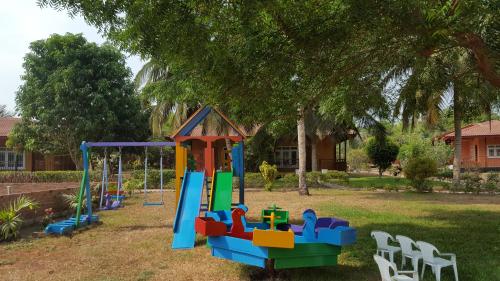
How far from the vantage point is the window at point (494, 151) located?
4178 cm

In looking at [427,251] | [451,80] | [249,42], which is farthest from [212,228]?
[451,80]

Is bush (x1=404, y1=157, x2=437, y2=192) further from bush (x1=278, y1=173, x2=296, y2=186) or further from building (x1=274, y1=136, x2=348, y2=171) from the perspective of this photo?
building (x1=274, y1=136, x2=348, y2=171)

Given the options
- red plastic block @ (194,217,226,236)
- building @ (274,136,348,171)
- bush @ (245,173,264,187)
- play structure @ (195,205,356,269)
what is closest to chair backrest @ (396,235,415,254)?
play structure @ (195,205,356,269)

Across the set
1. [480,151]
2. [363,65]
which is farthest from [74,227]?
[480,151]

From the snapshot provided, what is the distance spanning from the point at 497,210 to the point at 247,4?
13.2 meters

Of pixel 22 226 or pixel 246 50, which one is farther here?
pixel 22 226

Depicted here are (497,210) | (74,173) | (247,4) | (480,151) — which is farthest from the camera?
(480,151)

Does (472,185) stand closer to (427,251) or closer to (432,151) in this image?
(427,251)

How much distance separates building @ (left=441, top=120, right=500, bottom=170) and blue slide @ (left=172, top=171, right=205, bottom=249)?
3454cm

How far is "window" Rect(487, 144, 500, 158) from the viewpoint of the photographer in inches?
1645

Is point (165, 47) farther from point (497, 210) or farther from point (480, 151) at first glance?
point (480, 151)

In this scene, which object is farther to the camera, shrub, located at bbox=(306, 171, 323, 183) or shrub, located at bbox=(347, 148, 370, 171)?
shrub, located at bbox=(347, 148, 370, 171)

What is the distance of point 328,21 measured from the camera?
22.4 feet

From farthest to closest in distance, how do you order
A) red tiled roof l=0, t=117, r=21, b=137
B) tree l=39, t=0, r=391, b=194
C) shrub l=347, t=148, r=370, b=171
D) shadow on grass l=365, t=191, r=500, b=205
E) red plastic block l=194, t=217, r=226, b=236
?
1. shrub l=347, t=148, r=370, b=171
2. red tiled roof l=0, t=117, r=21, b=137
3. shadow on grass l=365, t=191, r=500, b=205
4. red plastic block l=194, t=217, r=226, b=236
5. tree l=39, t=0, r=391, b=194
